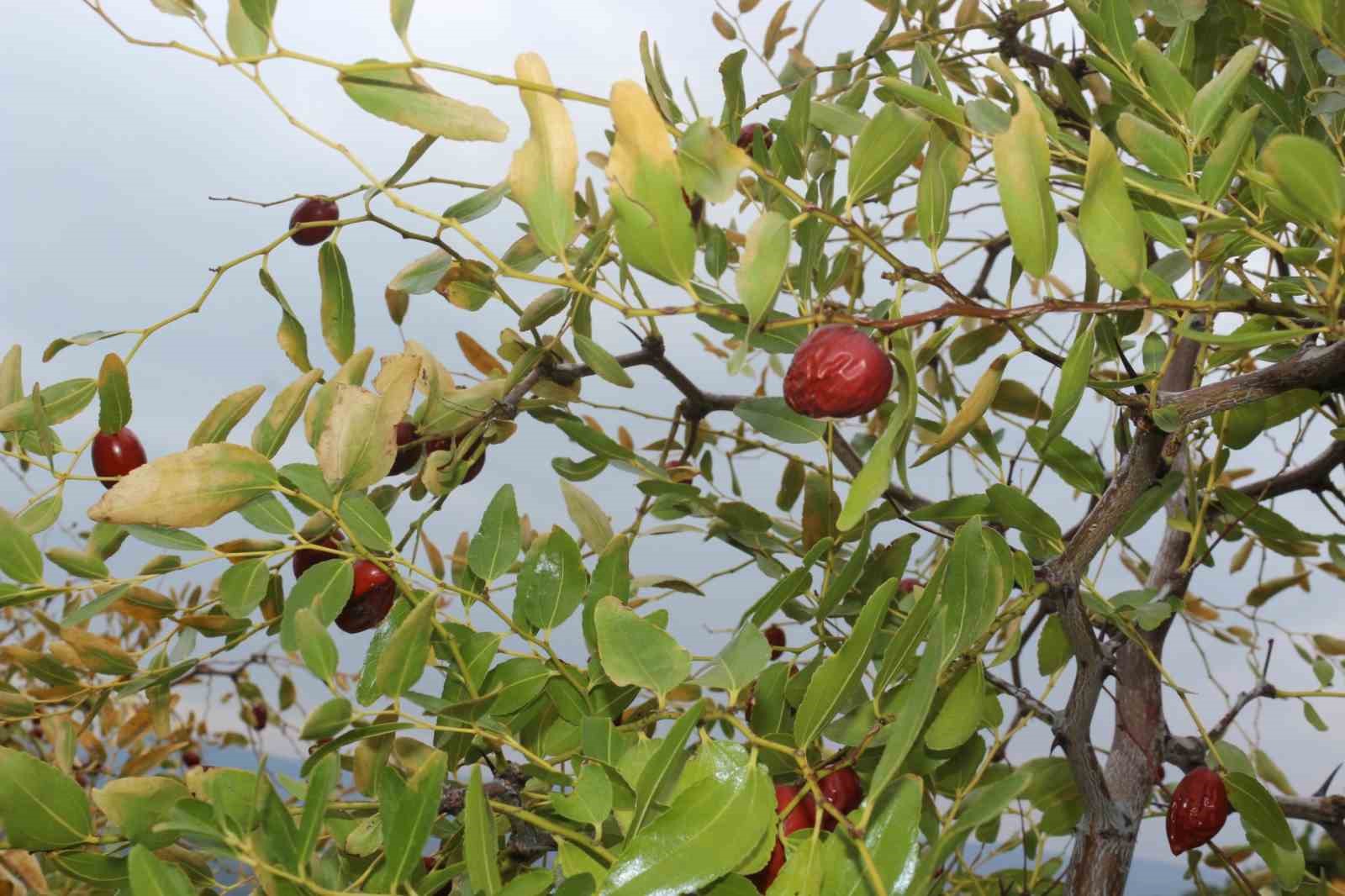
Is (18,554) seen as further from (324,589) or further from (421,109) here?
(421,109)

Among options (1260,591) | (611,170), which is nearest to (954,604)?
(611,170)

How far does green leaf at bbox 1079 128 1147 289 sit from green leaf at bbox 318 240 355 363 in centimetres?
61

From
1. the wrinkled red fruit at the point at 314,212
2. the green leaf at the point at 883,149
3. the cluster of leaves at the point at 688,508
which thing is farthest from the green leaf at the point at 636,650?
the wrinkled red fruit at the point at 314,212

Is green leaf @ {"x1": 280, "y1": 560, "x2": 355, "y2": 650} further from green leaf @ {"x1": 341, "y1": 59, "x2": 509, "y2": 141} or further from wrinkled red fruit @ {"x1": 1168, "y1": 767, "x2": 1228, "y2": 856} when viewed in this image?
wrinkled red fruit @ {"x1": 1168, "y1": 767, "x2": 1228, "y2": 856}

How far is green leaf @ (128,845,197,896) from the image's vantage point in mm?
558

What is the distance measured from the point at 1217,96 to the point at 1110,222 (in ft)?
0.56

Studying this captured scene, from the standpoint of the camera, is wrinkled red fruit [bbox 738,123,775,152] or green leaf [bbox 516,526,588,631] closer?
green leaf [bbox 516,526,588,631]

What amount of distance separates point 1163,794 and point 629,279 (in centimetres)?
87

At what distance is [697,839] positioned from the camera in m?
0.52

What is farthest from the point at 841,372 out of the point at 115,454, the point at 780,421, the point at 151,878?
the point at 115,454

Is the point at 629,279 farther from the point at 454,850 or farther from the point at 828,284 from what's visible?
the point at 454,850

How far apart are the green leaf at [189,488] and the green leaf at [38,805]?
0.18 m

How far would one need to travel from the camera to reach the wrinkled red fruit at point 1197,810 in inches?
37.8

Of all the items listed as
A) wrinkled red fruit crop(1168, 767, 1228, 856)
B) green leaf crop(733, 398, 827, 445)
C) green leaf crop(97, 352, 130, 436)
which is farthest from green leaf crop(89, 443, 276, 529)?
wrinkled red fruit crop(1168, 767, 1228, 856)
